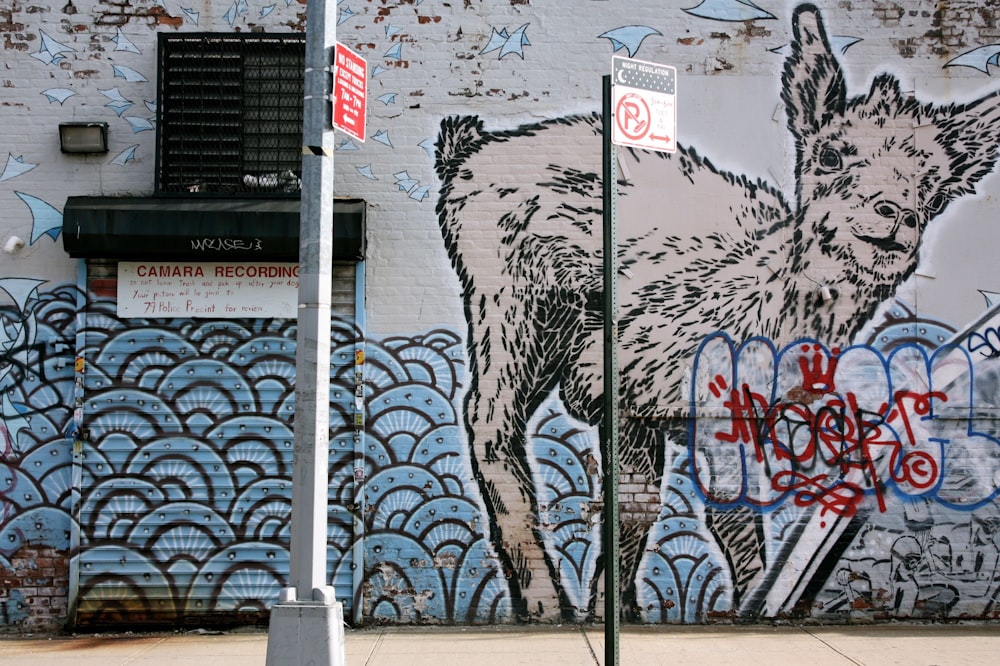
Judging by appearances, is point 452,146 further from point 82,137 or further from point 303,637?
point 303,637

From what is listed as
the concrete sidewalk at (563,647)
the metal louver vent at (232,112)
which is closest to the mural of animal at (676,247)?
the concrete sidewalk at (563,647)

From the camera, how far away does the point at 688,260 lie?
306 inches

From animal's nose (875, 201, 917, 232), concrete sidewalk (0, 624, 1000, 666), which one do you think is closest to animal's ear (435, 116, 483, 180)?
animal's nose (875, 201, 917, 232)

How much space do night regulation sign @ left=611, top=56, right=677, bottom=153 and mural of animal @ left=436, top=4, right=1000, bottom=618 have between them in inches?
105

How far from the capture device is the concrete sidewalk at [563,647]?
6.62 meters

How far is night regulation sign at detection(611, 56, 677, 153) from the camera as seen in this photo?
493 cm

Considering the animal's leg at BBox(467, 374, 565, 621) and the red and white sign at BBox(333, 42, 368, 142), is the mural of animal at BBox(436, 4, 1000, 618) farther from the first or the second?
the red and white sign at BBox(333, 42, 368, 142)

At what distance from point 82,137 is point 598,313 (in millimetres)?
4440

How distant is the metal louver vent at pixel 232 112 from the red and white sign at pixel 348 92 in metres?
2.39

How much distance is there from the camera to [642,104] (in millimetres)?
5004

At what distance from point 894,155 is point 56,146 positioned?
694cm

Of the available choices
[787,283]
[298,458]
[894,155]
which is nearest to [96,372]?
[298,458]

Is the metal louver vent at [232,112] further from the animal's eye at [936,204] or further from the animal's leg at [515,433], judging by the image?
the animal's eye at [936,204]

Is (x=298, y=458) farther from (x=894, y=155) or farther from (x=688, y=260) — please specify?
(x=894, y=155)
